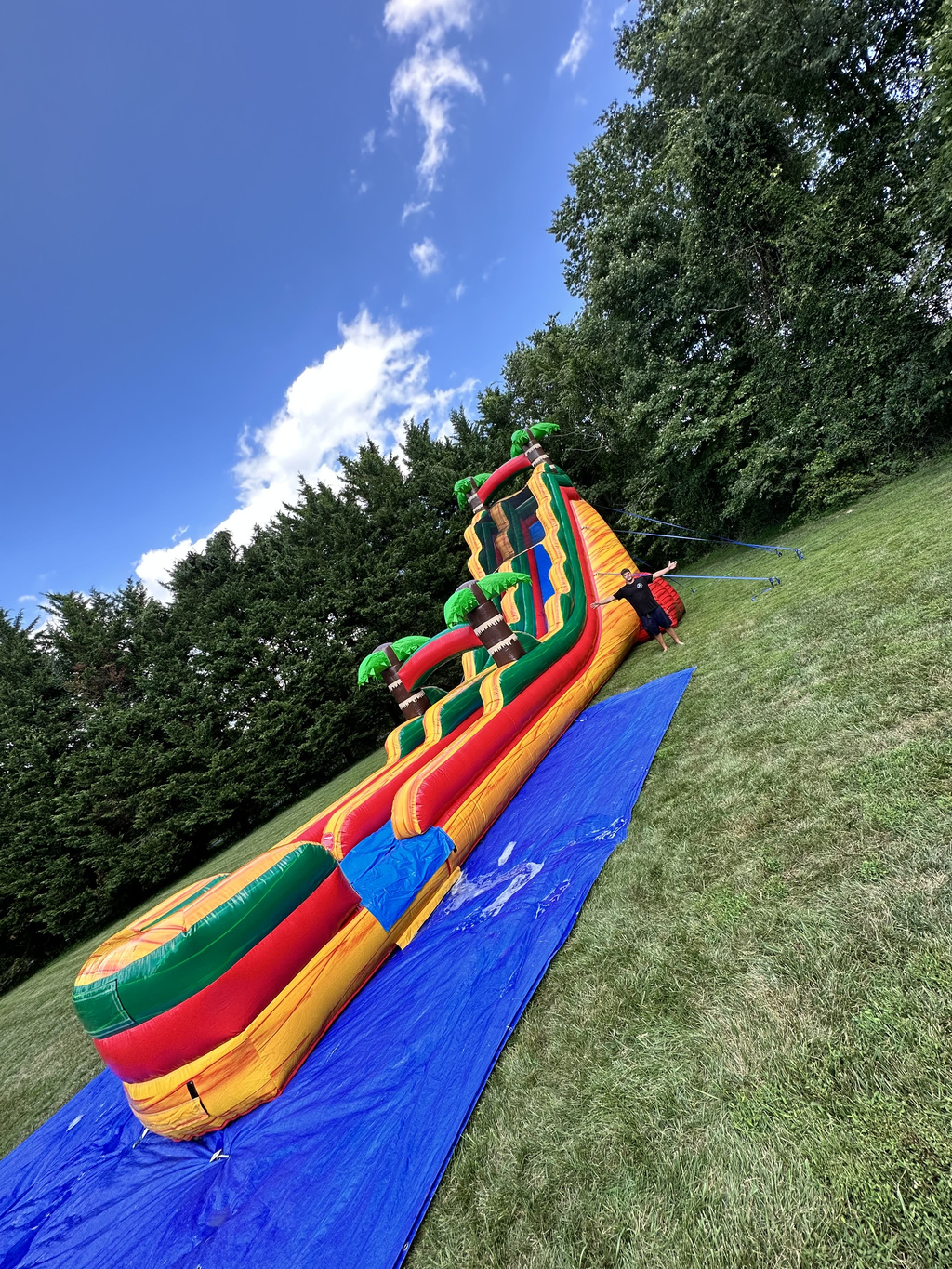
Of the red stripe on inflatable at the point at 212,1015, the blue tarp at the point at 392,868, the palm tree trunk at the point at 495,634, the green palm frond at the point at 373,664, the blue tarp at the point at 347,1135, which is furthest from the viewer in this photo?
the green palm frond at the point at 373,664

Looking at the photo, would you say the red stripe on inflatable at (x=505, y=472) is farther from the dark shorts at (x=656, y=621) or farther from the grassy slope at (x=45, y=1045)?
the grassy slope at (x=45, y=1045)

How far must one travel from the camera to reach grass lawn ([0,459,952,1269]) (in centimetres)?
111

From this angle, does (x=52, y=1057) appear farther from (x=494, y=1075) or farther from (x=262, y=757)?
(x=262, y=757)

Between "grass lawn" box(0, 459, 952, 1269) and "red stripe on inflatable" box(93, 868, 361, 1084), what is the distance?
116 cm

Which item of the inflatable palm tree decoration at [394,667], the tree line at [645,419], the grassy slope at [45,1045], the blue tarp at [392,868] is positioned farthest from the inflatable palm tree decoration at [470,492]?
the blue tarp at [392,868]

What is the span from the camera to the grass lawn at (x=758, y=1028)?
1112 millimetres

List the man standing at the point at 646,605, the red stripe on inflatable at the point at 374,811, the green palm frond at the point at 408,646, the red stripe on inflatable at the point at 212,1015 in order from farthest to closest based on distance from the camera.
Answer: the man standing at the point at 646,605
the green palm frond at the point at 408,646
the red stripe on inflatable at the point at 374,811
the red stripe on inflatable at the point at 212,1015

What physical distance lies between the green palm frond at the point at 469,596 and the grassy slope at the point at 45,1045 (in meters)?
4.37

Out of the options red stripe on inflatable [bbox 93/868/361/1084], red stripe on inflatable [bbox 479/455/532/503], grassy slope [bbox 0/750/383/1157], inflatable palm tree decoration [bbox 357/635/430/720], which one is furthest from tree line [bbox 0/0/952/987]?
red stripe on inflatable [bbox 93/868/361/1084]

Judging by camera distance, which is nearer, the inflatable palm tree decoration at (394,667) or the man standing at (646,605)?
the inflatable palm tree decoration at (394,667)

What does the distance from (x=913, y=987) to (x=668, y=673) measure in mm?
3843

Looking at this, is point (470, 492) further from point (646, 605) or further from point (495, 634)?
point (495, 634)

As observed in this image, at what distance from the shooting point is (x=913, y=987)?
1367mm

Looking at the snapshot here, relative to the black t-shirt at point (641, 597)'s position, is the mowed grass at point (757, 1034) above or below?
below
